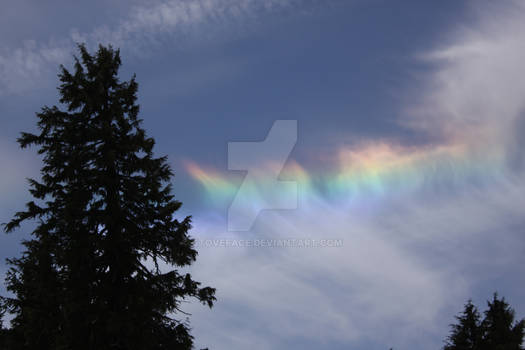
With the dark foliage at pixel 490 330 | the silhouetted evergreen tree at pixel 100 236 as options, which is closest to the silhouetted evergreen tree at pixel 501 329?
the dark foliage at pixel 490 330

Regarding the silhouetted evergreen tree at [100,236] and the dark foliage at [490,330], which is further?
the dark foliage at [490,330]

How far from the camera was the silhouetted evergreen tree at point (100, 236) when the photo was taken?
52.0ft

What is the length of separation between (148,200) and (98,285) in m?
3.67

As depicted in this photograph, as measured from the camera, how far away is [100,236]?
1705 centimetres

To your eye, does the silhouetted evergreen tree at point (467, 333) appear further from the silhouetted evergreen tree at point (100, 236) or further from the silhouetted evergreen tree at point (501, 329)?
the silhouetted evergreen tree at point (100, 236)

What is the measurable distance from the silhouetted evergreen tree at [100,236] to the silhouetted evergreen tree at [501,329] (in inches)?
709

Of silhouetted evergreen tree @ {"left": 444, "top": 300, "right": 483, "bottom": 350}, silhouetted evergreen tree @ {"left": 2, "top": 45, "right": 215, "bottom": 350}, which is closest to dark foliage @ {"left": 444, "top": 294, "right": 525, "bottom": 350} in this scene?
silhouetted evergreen tree @ {"left": 444, "top": 300, "right": 483, "bottom": 350}

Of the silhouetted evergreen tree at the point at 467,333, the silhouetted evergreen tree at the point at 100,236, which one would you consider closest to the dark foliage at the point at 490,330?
the silhouetted evergreen tree at the point at 467,333

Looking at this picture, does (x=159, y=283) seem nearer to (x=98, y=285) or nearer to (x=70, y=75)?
(x=98, y=285)

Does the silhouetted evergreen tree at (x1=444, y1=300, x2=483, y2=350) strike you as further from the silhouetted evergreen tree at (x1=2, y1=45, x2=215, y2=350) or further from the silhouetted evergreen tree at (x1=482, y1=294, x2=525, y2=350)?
the silhouetted evergreen tree at (x1=2, y1=45, x2=215, y2=350)

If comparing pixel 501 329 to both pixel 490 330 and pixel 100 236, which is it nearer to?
pixel 490 330

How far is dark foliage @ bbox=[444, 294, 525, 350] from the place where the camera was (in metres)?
25.5

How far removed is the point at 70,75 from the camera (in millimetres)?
18266

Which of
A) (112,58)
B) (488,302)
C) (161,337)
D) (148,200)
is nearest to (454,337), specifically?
(488,302)
